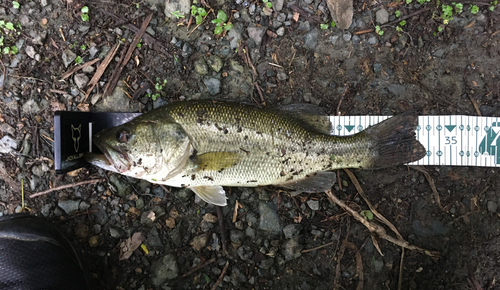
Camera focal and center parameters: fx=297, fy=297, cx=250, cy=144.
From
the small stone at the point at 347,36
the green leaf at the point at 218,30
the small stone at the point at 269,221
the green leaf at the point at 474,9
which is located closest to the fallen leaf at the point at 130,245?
the small stone at the point at 269,221

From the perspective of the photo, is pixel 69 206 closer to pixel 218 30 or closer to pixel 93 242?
pixel 93 242

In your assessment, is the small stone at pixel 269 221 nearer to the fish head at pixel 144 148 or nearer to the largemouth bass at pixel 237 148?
the largemouth bass at pixel 237 148

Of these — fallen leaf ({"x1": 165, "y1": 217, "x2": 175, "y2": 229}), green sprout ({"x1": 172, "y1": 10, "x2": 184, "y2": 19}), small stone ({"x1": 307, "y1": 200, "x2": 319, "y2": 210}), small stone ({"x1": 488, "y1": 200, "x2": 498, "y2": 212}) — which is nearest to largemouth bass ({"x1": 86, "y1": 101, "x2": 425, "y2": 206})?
small stone ({"x1": 307, "y1": 200, "x2": 319, "y2": 210})

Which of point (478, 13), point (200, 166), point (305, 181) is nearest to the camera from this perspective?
point (200, 166)

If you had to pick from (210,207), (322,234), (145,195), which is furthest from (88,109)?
(322,234)

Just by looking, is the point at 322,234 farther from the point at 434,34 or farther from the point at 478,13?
the point at 478,13

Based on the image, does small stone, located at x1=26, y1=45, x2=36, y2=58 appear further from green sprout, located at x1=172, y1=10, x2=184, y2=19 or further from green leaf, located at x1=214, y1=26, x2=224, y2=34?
green leaf, located at x1=214, y1=26, x2=224, y2=34

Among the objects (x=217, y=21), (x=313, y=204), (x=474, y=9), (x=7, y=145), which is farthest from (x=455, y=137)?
(x=7, y=145)
